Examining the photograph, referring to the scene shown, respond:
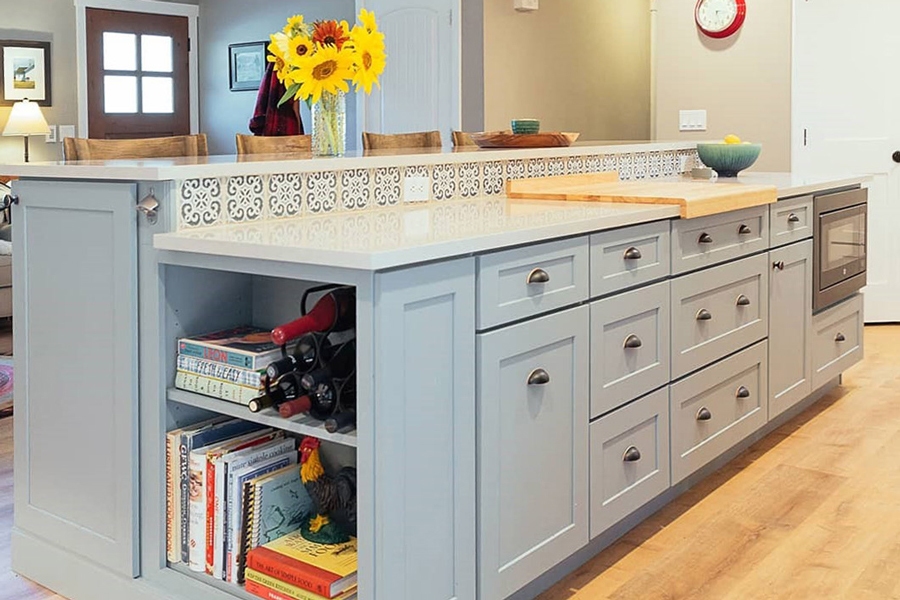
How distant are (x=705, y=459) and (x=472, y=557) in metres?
1.18

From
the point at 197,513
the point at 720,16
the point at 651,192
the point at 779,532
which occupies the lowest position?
the point at 779,532

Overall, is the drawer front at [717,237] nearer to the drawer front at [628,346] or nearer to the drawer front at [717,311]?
the drawer front at [717,311]

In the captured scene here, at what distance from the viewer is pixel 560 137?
3287 mm

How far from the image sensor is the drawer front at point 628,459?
2385 millimetres

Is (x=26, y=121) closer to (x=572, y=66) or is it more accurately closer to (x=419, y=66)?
(x=419, y=66)

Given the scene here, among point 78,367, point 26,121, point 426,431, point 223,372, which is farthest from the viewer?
point 26,121

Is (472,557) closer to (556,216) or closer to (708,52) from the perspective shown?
(556,216)

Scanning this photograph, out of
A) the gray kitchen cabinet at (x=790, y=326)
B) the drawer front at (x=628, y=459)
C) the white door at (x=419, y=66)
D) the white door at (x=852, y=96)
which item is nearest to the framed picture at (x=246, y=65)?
the white door at (x=419, y=66)

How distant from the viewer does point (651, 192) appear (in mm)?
2891

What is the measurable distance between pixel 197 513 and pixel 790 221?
7.43 feet

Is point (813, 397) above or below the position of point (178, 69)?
below

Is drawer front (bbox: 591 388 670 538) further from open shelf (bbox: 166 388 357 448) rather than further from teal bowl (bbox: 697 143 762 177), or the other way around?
teal bowl (bbox: 697 143 762 177)

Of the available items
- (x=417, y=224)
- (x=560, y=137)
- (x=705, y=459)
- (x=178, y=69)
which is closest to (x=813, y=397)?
(x=705, y=459)

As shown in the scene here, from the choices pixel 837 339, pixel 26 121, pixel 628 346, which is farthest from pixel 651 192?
pixel 26 121
